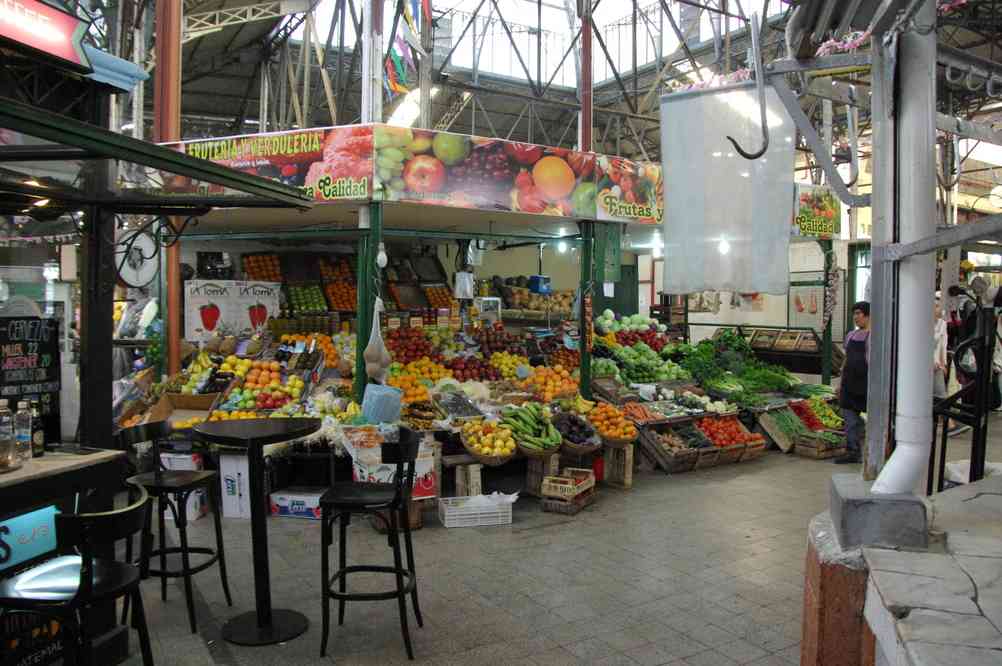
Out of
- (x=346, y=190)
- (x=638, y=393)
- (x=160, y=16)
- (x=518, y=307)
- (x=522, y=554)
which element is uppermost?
(x=160, y=16)

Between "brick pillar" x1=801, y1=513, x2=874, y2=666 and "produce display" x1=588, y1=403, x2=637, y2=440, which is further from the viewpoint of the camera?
"produce display" x1=588, y1=403, x2=637, y2=440

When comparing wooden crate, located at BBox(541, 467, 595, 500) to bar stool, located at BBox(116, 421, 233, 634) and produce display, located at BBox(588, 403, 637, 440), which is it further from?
bar stool, located at BBox(116, 421, 233, 634)

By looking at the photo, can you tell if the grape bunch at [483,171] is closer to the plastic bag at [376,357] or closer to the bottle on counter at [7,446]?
the plastic bag at [376,357]

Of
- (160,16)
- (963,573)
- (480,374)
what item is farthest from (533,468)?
(160,16)

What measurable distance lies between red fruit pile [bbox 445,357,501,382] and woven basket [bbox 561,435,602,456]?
1977 mm

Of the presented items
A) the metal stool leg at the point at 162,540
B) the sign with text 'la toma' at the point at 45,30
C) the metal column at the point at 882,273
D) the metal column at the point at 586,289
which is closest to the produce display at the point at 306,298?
the metal column at the point at 586,289

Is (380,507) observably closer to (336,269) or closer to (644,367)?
(644,367)

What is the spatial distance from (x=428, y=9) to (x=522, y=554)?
7751 mm

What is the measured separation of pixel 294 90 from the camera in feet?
46.0

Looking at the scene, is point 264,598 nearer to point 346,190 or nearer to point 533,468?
point 533,468

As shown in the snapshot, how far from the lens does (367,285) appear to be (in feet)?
23.8

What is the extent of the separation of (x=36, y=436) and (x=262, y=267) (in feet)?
28.6

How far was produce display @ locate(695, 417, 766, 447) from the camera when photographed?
8.52 m

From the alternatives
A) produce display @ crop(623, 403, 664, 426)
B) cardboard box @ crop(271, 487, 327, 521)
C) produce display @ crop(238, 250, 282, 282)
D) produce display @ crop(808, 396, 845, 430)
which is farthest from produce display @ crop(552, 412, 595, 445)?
produce display @ crop(238, 250, 282, 282)
